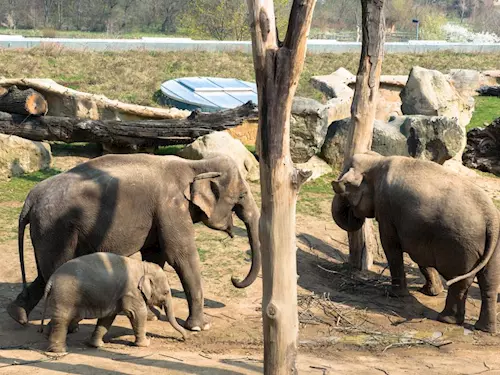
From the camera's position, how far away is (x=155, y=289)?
7.21 metres

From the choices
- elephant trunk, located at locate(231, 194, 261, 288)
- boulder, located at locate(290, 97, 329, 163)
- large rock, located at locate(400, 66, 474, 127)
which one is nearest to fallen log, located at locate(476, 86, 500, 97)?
large rock, located at locate(400, 66, 474, 127)

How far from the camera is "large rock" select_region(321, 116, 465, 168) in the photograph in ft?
44.3

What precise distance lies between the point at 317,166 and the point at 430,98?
5463mm

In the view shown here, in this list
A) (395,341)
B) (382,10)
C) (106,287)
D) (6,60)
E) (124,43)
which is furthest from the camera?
(124,43)

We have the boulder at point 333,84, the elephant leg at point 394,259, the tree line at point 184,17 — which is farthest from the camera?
the tree line at point 184,17

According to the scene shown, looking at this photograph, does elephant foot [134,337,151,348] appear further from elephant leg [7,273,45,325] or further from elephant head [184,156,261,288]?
elephant head [184,156,261,288]

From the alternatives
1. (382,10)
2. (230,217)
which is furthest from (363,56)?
(230,217)

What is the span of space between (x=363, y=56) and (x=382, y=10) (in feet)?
1.82

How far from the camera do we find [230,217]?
809 centimetres

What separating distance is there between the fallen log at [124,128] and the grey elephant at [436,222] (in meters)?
5.00

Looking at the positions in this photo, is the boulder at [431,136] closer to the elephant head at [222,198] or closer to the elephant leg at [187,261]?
the elephant head at [222,198]

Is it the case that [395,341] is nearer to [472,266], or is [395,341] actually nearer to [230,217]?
[472,266]

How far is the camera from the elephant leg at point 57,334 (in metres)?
6.71

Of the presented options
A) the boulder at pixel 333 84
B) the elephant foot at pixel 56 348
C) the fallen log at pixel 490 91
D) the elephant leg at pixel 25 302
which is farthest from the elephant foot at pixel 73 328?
the fallen log at pixel 490 91
